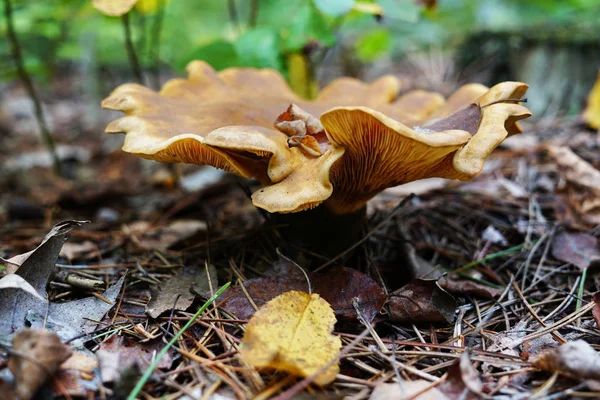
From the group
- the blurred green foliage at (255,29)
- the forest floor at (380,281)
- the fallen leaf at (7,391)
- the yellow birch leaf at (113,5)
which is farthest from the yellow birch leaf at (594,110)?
the fallen leaf at (7,391)

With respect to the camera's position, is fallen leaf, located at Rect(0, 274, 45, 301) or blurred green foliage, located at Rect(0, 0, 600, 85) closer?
fallen leaf, located at Rect(0, 274, 45, 301)

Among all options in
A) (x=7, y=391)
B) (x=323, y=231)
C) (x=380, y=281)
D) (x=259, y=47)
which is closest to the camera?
(x=7, y=391)

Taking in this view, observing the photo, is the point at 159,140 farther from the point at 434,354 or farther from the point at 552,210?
the point at 552,210

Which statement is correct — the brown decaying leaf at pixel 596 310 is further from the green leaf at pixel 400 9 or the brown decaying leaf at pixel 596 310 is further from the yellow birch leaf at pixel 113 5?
the yellow birch leaf at pixel 113 5

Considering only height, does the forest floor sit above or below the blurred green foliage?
below

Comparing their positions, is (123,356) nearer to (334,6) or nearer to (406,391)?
(406,391)

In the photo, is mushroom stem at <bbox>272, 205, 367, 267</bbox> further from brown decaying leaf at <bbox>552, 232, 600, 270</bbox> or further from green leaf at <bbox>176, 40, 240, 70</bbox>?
green leaf at <bbox>176, 40, 240, 70</bbox>

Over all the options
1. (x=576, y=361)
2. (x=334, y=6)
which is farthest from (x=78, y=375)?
(x=334, y=6)

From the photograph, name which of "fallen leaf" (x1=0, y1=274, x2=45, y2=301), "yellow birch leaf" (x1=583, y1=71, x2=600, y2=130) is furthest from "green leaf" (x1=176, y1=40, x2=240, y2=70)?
"yellow birch leaf" (x1=583, y1=71, x2=600, y2=130)
